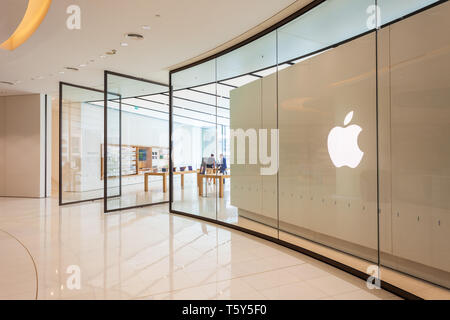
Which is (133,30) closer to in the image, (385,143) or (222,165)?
(222,165)

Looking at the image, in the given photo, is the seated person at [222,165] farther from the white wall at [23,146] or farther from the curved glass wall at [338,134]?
the white wall at [23,146]

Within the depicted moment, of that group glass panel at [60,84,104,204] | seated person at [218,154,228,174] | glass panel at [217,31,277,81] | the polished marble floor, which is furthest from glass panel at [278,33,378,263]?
glass panel at [60,84,104,204]

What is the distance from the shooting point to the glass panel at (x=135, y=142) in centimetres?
795

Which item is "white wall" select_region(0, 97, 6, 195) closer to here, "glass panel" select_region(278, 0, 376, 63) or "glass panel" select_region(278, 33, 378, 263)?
"glass panel" select_region(278, 33, 378, 263)

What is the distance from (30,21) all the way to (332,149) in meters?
5.63

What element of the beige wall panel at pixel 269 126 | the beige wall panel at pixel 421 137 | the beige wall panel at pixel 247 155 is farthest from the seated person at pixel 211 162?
the beige wall panel at pixel 421 137

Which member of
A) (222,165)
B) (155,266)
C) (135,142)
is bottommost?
(155,266)

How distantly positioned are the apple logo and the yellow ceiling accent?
4.64 metres

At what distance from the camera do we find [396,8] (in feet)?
10.8

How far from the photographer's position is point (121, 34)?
5.32 meters

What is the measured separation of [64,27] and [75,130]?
513 centimetres

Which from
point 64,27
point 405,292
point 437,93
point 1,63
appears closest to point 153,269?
point 405,292

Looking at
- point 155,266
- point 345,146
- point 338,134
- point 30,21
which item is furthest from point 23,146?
point 345,146
